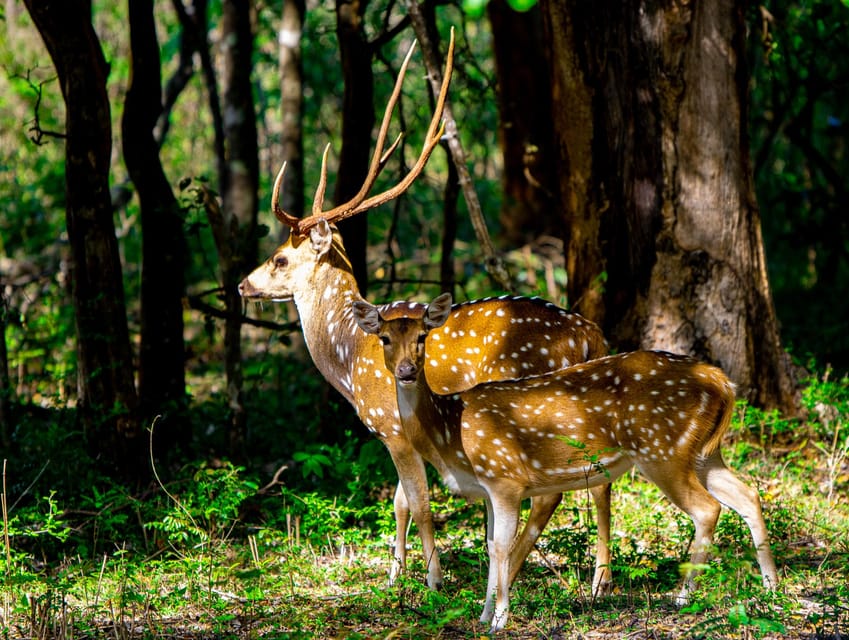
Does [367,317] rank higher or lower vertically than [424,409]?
higher

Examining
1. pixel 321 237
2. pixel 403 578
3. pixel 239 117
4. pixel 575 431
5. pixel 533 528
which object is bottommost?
pixel 403 578

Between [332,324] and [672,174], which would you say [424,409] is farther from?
[672,174]

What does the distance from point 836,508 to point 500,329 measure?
2.58 meters

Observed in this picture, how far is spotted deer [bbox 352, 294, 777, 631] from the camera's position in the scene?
18.0 feet

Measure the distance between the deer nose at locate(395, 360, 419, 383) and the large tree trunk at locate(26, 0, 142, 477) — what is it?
2.97m

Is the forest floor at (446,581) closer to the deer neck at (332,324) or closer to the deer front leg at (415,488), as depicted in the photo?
the deer front leg at (415,488)

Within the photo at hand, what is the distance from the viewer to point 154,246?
8.57 meters

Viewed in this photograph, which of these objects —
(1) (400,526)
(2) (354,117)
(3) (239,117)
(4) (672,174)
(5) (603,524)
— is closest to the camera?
(5) (603,524)

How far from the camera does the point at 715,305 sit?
802 cm

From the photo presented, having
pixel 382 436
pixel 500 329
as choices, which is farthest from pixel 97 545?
pixel 500 329

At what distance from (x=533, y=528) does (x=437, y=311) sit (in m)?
1.40

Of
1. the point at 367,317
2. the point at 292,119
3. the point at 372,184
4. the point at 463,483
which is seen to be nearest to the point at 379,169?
the point at 372,184

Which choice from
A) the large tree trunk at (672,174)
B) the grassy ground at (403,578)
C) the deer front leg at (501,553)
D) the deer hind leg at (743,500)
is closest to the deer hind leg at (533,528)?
the grassy ground at (403,578)

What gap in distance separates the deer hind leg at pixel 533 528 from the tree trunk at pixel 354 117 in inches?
119
